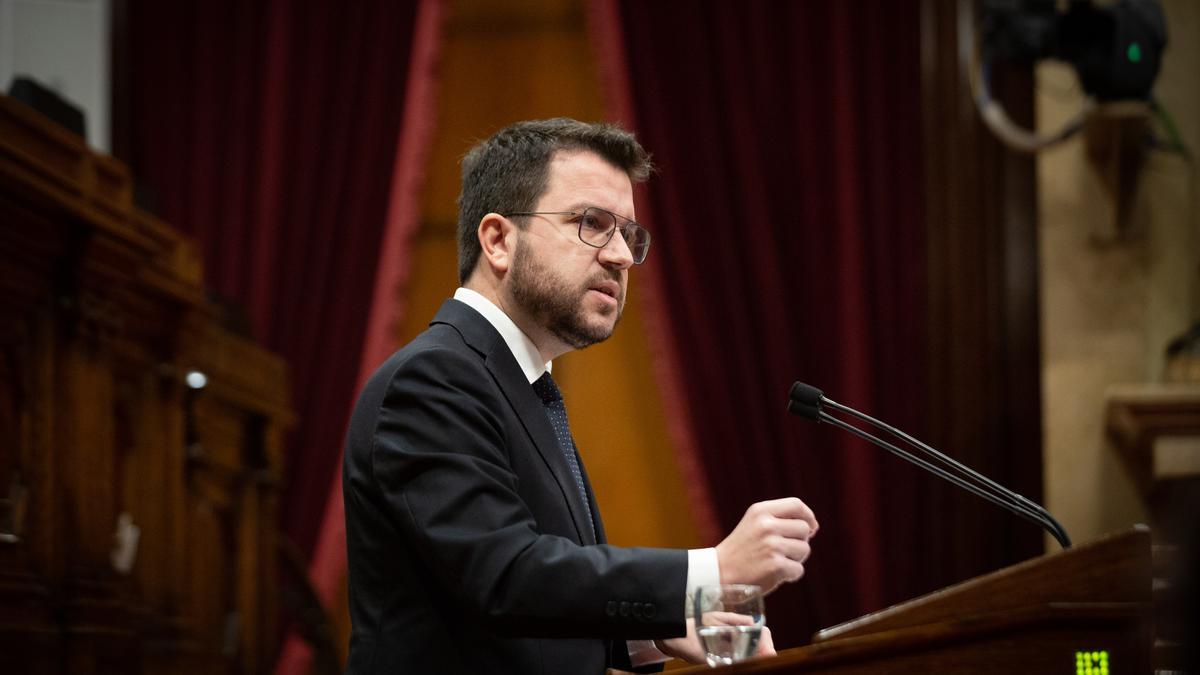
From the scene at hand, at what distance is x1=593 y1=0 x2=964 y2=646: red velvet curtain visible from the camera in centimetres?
502

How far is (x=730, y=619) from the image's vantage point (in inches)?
62.7

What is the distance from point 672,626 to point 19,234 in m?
1.88

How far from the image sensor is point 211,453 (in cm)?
409

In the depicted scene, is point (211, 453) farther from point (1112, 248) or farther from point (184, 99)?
point (1112, 248)

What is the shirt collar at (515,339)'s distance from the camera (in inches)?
80.0

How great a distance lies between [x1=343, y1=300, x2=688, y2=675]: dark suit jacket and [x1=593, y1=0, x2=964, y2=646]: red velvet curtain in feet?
10.4

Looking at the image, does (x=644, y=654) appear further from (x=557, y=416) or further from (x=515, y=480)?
(x=515, y=480)

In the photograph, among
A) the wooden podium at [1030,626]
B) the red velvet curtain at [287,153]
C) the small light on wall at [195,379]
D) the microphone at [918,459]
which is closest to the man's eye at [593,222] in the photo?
the microphone at [918,459]

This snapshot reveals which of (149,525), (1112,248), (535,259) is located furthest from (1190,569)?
(1112,248)

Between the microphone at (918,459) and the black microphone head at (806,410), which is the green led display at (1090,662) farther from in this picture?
the black microphone head at (806,410)

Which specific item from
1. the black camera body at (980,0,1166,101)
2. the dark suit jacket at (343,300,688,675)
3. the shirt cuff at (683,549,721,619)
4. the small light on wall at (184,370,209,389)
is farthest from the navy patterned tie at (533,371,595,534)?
the black camera body at (980,0,1166,101)

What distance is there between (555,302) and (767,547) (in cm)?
59

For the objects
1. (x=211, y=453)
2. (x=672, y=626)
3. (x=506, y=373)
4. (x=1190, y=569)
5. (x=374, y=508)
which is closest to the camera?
(x=1190, y=569)

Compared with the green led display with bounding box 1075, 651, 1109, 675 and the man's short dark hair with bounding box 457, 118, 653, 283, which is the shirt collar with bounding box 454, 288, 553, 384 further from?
A: the green led display with bounding box 1075, 651, 1109, 675
